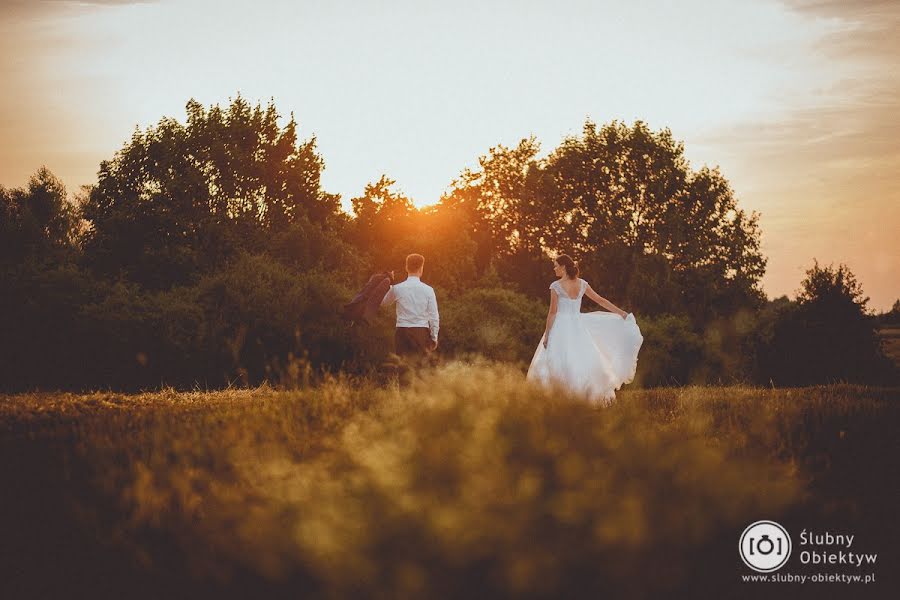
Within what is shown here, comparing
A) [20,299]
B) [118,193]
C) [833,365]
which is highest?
[118,193]

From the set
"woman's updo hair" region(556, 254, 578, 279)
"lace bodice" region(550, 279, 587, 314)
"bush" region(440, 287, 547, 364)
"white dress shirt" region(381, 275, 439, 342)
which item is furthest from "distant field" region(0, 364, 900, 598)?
"bush" region(440, 287, 547, 364)

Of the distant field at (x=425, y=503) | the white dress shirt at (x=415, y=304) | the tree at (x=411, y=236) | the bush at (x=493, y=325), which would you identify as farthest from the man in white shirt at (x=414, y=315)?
the tree at (x=411, y=236)

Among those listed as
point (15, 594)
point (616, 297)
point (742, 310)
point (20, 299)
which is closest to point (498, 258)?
point (616, 297)

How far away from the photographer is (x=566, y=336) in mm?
11547

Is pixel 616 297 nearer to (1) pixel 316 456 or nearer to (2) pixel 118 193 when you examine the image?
(2) pixel 118 193

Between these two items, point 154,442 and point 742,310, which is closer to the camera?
point 154,442

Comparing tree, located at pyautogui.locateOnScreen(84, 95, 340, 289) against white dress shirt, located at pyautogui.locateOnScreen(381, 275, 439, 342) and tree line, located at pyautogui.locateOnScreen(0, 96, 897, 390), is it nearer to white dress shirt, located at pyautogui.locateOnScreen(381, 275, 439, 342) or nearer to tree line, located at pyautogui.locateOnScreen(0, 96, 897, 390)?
tree line, located at pyautogui.locateOnScreen(0, 96, 897, 390)

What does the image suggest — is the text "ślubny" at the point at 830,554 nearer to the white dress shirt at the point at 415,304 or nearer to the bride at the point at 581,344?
the bride at the point at 581,344

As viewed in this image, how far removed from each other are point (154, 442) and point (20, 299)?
646 inches

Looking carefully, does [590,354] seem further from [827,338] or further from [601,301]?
[827,338]

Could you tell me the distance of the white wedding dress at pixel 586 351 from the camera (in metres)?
11.3

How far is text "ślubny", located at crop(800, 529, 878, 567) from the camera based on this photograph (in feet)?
14.1

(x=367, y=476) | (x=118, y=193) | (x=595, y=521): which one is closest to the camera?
(x=595, y=521)

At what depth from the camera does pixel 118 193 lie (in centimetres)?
3622
